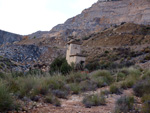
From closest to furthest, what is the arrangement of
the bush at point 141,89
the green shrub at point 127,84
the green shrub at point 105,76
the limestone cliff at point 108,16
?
the bush at point 141,89 → the green shrub at point 127,84 → the green shrub at point 105,76 → the limestone cliff at point 108,16

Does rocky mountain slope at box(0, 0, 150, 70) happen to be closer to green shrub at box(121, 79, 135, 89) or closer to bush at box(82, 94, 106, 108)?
green shrub at box(121, 79, 135, 89)

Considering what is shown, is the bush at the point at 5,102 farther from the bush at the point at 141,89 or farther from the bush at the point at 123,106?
the bush at the point at 141,89

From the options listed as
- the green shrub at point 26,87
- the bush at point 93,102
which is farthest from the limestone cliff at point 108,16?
the bush at point 93,102

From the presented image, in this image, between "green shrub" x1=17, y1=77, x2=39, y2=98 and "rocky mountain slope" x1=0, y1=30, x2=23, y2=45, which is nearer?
"green shrub" x1=17, y1=77, x2=39, y2=98

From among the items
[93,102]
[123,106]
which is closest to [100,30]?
[93,102]

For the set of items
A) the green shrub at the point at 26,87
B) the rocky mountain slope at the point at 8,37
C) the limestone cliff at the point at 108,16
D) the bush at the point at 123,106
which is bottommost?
the bush at the point at 123,106

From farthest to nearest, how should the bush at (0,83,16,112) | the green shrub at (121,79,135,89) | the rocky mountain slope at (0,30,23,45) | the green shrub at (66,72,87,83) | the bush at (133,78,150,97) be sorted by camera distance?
the rocky mountain slope at (0,30,23,45) → the green shrub at (66,72,87,83) → the green shrub at (121,79,135,89) → the bush at (133,78,150,97) → the bush at (0,83,16,112)

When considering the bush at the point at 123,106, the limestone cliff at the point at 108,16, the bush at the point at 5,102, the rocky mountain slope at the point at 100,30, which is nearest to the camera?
the bush at the point at 5,102

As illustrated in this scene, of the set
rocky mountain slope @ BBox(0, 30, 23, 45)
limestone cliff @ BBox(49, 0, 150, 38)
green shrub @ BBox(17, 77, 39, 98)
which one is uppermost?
limestone cliff @ BBox(49, 0, 150, 38)

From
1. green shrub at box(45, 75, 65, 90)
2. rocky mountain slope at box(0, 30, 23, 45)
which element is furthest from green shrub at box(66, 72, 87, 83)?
rocky mountain slope at box(0, 30, 23, 45)

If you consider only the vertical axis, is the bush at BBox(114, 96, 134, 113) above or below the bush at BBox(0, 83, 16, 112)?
below

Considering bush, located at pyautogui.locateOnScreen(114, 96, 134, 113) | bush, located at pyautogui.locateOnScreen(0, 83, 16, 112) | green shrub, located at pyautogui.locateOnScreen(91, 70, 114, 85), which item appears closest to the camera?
bush, located at pyautogui.locateOnScreen(0, 83, 16, 112)

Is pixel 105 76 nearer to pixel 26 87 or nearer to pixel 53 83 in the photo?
pixel 53 83

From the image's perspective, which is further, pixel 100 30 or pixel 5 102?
pixel 100 30
